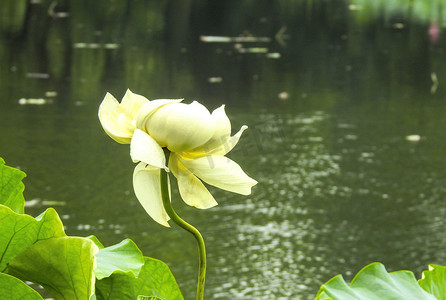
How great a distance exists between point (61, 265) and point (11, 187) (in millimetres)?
150

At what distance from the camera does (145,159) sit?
0.65 m

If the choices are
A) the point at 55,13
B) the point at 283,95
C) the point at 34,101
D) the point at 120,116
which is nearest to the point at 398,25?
the point at 55,13

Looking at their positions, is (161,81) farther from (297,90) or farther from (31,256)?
(31,256)

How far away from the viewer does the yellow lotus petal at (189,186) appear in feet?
2.31

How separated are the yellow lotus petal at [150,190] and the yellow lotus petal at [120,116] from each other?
0.10ft

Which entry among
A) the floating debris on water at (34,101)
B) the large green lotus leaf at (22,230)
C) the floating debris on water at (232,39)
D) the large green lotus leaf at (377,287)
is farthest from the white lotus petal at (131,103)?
the floating debris on water at (232,39)

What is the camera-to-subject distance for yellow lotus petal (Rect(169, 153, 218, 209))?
0.70m

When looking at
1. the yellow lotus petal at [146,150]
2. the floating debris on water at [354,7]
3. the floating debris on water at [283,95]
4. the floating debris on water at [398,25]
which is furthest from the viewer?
the floating debris on water at [354,7]

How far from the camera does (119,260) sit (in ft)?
2.69

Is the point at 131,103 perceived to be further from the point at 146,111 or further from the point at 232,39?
the point at 232,39

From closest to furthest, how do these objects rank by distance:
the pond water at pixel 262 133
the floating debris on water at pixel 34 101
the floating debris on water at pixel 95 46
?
the pond water at pixel 262 133 → the floating debris on water at pixel 34 101 → the floating debris on water at pixel 95 46

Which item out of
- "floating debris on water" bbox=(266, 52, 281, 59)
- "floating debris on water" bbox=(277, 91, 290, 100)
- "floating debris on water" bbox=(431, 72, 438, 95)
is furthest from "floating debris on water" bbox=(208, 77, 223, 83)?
"floating debris on water" bbox=(431, 72, 438, 95)

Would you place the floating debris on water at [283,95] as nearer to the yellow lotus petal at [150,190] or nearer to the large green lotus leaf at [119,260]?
the large green lotus leaf at [119,260]

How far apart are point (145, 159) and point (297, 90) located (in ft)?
19.7
